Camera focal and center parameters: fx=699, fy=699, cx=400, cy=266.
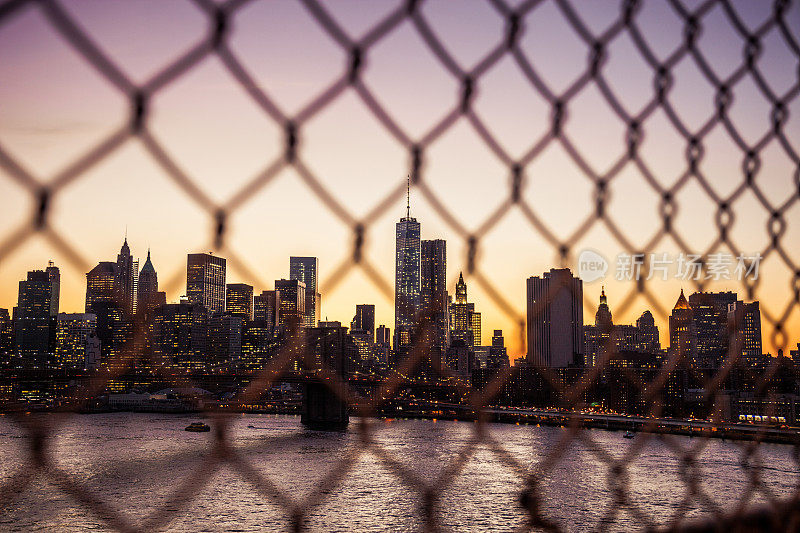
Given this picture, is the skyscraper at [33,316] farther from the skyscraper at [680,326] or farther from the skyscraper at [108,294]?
the skyscraper at [680,326]

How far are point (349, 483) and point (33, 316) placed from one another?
2404cm

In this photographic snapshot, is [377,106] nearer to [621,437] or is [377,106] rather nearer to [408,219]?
[408,219]

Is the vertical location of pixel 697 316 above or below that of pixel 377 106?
below

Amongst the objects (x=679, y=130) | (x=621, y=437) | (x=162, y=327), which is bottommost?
(x=621, y=437)

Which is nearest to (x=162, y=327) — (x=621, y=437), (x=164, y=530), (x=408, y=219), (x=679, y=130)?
(x=408, y=219)

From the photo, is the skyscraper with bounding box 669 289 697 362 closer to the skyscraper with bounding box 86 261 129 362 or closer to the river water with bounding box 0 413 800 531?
the skyscraper with bounding box 86 261 129 362

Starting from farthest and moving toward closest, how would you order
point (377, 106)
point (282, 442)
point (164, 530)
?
point (282, 442) → point (164, 530) → point (377, 106)

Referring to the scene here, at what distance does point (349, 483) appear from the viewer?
24.7m

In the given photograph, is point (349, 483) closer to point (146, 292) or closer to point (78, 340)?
point (78, 340)

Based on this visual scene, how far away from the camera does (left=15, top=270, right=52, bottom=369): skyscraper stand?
171 centimetres

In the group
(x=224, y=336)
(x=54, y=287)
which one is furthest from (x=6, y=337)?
(x=224, y=336)

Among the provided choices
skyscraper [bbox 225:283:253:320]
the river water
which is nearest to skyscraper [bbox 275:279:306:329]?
skyscraper [bbox 225:283:253:320]

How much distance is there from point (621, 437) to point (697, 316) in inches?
1917

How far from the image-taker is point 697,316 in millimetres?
2408
